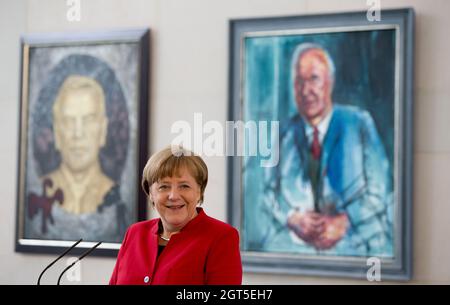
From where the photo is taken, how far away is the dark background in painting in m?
1.46

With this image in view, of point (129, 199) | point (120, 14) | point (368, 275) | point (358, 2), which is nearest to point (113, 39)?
point (120, 14)

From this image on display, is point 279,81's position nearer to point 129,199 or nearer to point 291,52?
point 291,52

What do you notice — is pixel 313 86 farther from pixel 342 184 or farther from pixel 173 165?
pixel 173 165

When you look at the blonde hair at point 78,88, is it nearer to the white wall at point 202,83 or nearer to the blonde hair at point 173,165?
the white wall at point 202,83

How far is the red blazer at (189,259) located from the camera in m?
0.81

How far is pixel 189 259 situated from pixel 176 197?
0.09m

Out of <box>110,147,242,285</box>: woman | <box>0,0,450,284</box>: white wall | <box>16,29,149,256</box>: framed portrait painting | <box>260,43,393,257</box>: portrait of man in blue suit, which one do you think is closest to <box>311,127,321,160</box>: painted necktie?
<box>260,43,393,257</box>: portrait of man in blue suit

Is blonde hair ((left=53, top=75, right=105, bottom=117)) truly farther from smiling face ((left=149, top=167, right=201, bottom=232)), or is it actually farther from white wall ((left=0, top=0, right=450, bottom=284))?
smiling face ((left=149, top=167, right=201, bottom=232))

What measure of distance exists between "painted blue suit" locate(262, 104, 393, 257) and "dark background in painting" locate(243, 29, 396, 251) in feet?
0.09

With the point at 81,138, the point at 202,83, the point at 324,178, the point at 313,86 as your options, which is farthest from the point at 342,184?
the point at 81,138

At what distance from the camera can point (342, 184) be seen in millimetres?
1483

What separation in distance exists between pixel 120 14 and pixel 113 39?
0.23 ft

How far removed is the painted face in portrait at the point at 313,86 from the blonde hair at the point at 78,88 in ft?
1.74

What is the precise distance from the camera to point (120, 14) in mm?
1662
